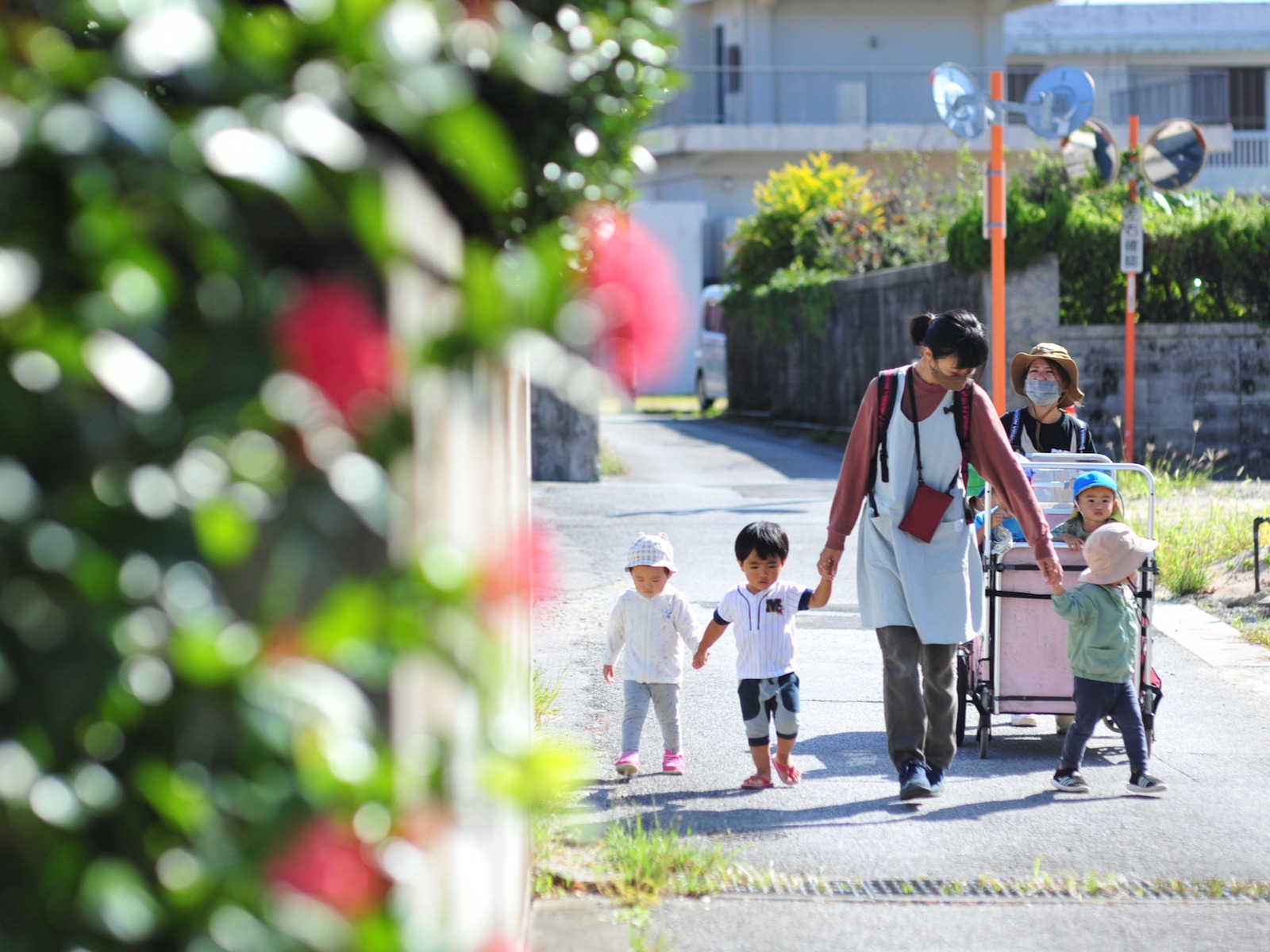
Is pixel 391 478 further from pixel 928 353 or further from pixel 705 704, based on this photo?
pixel 705 704

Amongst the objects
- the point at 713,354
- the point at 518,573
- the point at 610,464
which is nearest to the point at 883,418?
the point at 518,573

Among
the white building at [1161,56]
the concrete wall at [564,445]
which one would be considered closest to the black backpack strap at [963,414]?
the concrete wall at [564,445]

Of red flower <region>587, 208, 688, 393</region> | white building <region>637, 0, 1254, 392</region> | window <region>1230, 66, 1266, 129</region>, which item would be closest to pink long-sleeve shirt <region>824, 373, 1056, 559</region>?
red flower <region>587, 208, 688, 393</region>

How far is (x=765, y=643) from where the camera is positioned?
6.10 metres

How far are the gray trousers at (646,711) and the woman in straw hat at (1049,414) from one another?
2110 millimetres

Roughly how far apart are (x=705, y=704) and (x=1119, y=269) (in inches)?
449

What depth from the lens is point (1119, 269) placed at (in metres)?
17.2

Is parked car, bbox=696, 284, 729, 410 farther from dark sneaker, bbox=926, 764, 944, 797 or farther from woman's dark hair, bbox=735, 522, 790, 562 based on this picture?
dark sneaker, bbox=926, 764, 944, 797

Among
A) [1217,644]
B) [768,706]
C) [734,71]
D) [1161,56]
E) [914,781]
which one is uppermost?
[1161,56]

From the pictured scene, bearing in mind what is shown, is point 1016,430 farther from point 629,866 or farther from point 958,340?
point 629,866

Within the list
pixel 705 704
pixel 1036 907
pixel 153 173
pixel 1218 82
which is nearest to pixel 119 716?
pixel 153 173

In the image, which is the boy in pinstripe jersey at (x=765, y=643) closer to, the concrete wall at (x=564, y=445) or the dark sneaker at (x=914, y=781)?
A: the dark sneaker at (x=914, y=781)

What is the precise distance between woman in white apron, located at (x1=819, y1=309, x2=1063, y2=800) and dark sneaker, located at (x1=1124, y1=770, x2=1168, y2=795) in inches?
26.9

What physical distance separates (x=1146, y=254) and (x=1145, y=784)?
12.6 m
